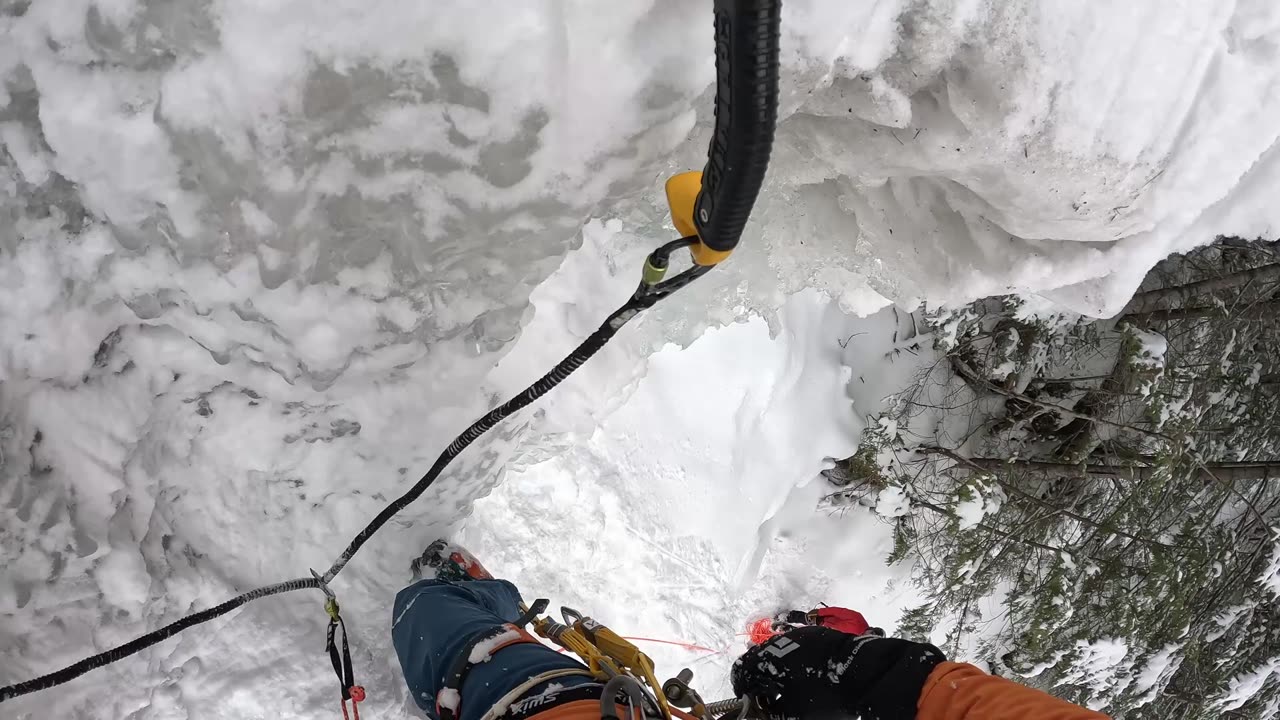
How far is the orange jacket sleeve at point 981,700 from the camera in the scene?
100cm

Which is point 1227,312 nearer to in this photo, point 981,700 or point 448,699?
point 981,700

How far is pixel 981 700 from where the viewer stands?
3.55 feet

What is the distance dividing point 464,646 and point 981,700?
3.42 feet

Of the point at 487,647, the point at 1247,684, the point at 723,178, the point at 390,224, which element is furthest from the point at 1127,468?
the point at 390,224

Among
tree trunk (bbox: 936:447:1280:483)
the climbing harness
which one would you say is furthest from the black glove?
tree trunk (bbox: 936:447:1280:483)

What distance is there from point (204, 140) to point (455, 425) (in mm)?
843

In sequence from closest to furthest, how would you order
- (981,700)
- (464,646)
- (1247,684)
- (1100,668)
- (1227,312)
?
(981,700), (464,646), (1227,312), (1247,684), (1100,668)

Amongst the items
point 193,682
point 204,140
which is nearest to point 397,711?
point 193,682

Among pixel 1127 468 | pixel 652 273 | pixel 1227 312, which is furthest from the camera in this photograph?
pixel 1127 468

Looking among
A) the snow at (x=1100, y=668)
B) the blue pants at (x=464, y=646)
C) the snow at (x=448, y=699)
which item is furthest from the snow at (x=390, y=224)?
the snow at (x=1100, y=668)

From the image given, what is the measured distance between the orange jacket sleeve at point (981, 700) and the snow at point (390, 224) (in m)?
0.92

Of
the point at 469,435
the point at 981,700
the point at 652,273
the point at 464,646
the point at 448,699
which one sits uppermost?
the point at 652,273

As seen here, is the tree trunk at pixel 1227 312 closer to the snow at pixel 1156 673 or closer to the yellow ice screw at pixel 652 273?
the snow at pixel 1156 673

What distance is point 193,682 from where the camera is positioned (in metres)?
1.78
